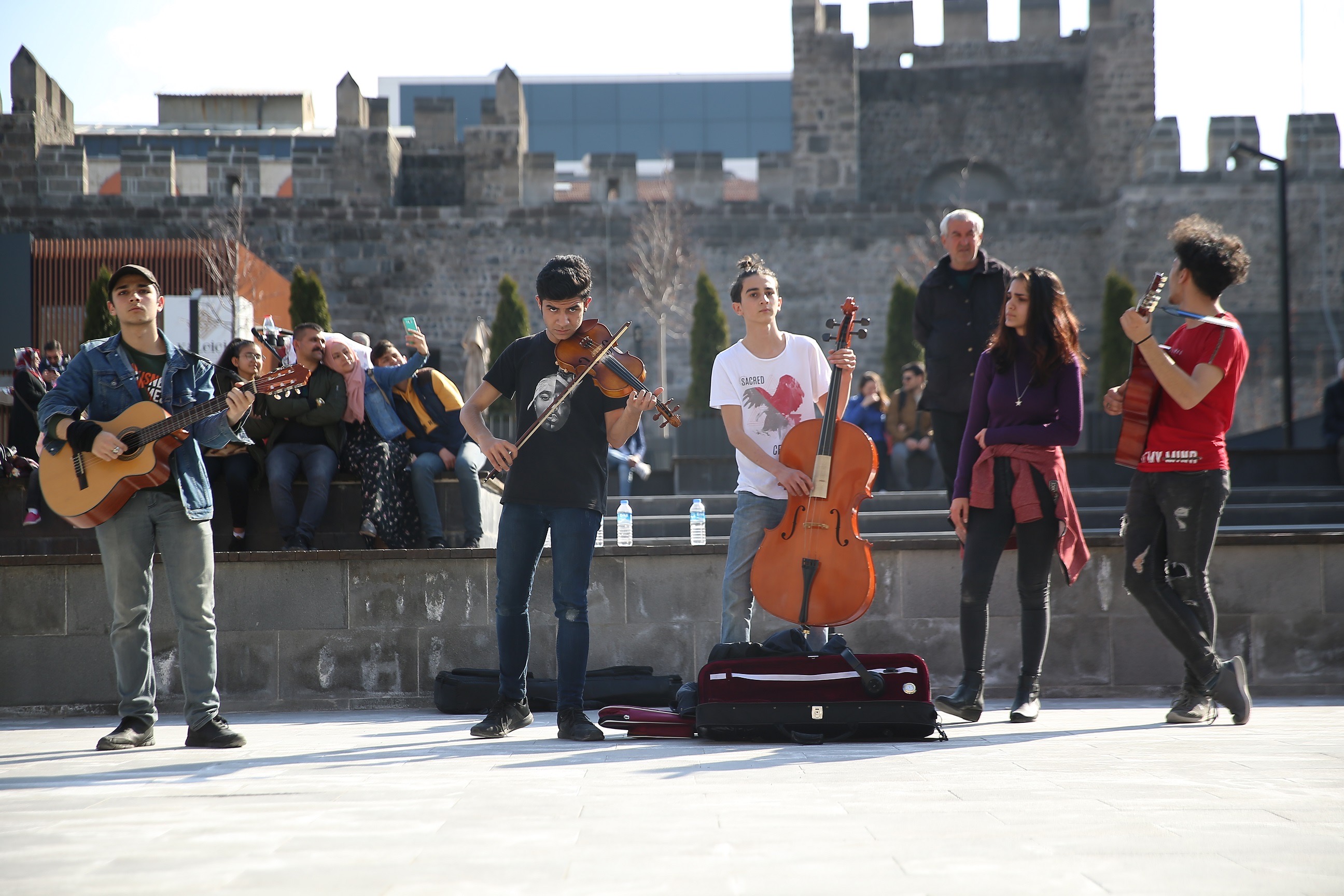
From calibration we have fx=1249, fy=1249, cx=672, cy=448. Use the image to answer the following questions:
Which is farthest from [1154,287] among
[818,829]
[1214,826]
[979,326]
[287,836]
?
[287,836]

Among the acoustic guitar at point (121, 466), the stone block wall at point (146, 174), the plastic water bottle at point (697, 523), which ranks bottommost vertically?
the plastic water bottle at point (697, 523)

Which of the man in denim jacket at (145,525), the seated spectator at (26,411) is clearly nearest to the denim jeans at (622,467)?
the seated spectator at (26,411)

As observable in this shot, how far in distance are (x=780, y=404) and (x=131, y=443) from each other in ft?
8.41

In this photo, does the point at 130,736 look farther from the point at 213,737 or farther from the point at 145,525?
the point at 145,525

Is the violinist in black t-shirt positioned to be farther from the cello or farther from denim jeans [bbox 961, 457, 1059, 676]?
denim jeans [bbox 961, 457, 1059, 676]

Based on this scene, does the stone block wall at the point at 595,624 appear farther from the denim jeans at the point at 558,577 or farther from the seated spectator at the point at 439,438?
the denim jeans at the point at 558,577

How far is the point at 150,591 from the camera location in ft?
15.8

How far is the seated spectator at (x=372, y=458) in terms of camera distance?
7551 mm

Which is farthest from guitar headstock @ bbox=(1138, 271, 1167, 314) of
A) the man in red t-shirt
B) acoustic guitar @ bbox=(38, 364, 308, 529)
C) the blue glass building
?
the blue glass building

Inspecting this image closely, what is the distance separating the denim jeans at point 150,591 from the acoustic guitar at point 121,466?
9cm

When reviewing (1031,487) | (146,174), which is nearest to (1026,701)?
(1031,487)

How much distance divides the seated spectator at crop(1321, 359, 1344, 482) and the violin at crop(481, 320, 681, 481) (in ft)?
30.1

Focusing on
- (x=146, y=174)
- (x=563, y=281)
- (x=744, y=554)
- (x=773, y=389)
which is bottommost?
(x=744, y=554)

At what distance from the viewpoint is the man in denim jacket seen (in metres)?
4.73
